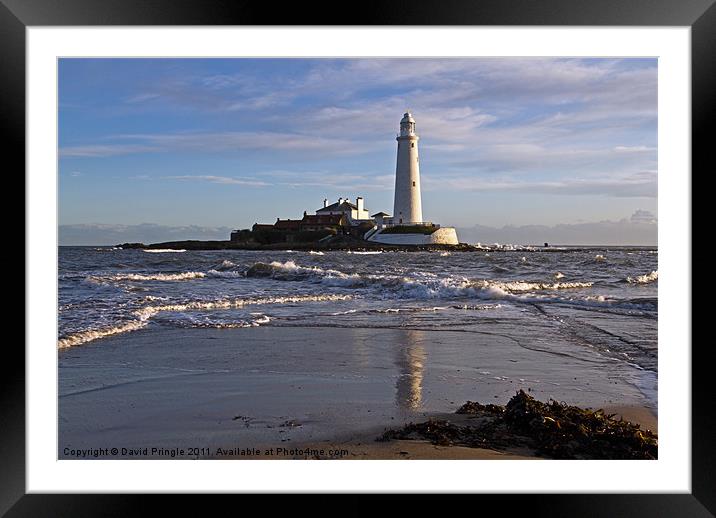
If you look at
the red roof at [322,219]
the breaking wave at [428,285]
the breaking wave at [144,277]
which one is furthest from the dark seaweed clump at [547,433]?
the red roof at [322,219]

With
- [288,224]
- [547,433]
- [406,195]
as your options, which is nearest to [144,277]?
[547,433]

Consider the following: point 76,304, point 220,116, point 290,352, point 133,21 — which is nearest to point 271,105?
point 220,116

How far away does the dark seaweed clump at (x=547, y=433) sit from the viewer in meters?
2.04

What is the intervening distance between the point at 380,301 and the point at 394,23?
5949 millimetres

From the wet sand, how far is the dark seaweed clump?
83 mm

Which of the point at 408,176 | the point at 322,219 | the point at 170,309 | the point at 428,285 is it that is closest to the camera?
the point at 170,309

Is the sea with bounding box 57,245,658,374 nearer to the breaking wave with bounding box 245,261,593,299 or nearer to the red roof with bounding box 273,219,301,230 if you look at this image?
the breaking wave with bounding box 245,261,593,299

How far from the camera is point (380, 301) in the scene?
7441 mm

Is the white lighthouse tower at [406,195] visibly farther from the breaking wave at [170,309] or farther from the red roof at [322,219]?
the breaking wave at [170,309]

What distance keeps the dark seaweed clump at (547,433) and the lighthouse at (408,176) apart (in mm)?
26059

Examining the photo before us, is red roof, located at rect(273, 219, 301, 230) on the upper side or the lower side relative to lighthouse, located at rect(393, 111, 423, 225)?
lower

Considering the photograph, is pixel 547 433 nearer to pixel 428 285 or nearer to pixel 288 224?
pixel 428 285

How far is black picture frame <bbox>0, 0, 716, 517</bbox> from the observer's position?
1631mm

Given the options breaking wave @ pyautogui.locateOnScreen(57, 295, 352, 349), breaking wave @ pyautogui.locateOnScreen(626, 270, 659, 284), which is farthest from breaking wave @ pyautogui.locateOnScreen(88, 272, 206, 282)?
breaking wave @ pyautogui.locateOnScreen(626, 270, 659, 284)
